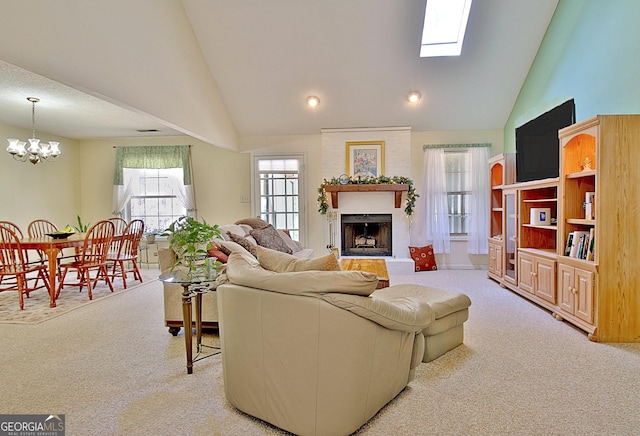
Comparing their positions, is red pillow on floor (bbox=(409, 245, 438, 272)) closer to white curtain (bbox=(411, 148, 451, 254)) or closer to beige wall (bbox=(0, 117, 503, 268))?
white curtain (bbox=(411, 148, 451, 254))

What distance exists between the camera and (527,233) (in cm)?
480

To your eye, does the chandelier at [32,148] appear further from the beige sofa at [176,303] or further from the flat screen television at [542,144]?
the flat screen television at [542,144]

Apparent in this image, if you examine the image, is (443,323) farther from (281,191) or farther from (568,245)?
(281,191)

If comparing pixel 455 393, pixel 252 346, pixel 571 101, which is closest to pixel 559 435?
pixel 455 393

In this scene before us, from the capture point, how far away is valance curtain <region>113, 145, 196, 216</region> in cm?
708

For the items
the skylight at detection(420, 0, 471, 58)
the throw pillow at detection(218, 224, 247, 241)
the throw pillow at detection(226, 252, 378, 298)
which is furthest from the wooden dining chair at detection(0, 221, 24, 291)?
the skylight at detection(420, 0, 471, 58)

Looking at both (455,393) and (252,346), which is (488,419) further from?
(252,346)

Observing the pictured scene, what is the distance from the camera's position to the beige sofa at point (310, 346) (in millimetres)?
1803

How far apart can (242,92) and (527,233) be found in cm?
458

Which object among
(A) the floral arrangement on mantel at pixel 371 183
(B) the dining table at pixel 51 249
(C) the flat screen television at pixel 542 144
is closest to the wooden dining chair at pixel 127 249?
(B) the dining table at pixel 51 249

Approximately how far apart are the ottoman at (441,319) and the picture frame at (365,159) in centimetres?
366

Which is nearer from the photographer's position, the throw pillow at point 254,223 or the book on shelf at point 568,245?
the book on shelf at point 568,245

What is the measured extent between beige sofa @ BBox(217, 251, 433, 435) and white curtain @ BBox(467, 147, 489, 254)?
16.0 feet

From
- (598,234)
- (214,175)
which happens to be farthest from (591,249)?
(214,175)
